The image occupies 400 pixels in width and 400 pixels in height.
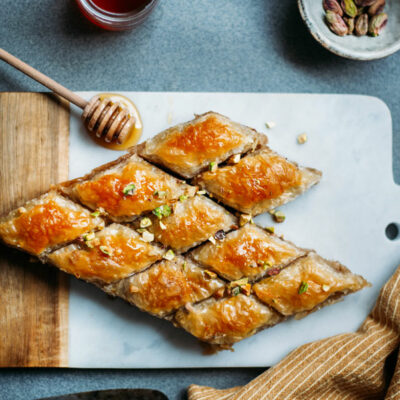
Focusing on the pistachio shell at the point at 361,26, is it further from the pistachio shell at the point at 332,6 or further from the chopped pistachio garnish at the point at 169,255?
the chopped pistachio garnish at the point at 169,255

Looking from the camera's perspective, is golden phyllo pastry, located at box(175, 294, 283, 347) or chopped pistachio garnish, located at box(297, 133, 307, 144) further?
chopped pistachio garnish, located at box(297, 133, 307, 144)

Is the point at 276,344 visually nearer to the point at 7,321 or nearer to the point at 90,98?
the point at 7,321

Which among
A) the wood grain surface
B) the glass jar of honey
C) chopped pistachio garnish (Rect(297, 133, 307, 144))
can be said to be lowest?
the wood grain surface

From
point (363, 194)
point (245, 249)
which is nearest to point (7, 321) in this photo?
point (245, 249)

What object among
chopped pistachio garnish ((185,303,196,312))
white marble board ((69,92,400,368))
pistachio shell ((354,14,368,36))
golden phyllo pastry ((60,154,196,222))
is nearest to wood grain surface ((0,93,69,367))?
white marble board ((69,92,400,368))

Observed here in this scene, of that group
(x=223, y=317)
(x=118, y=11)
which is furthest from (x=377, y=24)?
(x=223, y=317)

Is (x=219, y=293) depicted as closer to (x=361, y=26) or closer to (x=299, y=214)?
(x=299, y=214)

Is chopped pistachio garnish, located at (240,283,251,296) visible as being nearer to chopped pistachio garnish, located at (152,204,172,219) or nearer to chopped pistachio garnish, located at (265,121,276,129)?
chopped pistachio garnish, located at (152,204,172,219)
